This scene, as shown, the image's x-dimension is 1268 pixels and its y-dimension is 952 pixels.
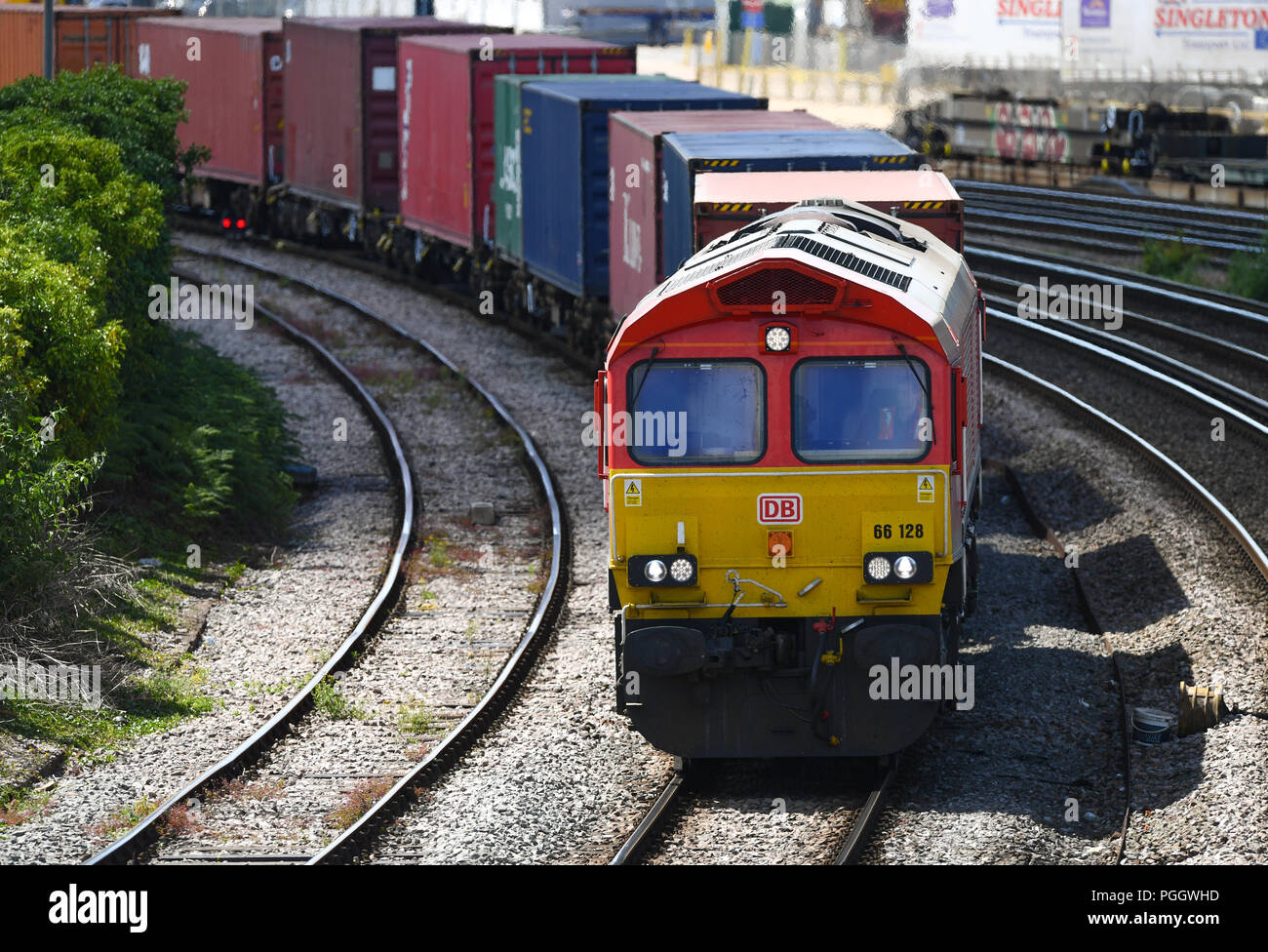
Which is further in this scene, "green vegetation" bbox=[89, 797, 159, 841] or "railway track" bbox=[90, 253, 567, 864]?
"green vegetation" bbox=[89, 797, 159, 841]

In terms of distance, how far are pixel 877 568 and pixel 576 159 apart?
14624mm

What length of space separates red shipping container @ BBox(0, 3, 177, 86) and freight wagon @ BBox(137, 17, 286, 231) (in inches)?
23.3

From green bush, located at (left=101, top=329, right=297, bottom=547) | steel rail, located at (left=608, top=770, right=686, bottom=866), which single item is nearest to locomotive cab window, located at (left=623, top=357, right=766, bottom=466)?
steel rail, located at (left=608, top=770, right=686, bottom=866)

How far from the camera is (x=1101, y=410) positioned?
22.8 m

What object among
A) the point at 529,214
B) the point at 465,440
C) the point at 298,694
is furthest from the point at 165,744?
the point at 529,214

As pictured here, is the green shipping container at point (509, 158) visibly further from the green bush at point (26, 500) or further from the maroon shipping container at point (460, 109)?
the green bush at point (26, 500)

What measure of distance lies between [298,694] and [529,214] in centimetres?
1492

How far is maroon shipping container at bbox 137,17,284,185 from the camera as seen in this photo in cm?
3806

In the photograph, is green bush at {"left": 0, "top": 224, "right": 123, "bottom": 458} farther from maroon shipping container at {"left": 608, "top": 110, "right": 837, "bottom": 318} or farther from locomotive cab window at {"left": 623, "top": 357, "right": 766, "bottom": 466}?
maroon shipping container at {"left": 608, "top": 110, "right": 837, "bottom": 318}

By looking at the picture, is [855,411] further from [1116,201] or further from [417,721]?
[1116,201]

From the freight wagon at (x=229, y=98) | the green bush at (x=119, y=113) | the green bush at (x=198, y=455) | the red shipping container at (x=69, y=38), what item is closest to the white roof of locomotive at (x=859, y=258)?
the green bush at (x=198, y=455)
